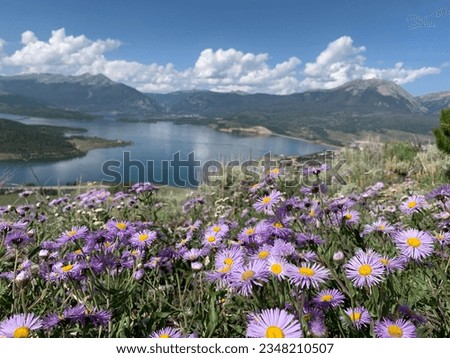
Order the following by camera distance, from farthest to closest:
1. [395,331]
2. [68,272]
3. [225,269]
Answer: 1. [68,272]
2. [225,269]
3. [395,331]

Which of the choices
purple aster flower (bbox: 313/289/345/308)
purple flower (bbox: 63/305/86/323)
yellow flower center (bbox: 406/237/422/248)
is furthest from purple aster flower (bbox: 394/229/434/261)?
purple flower (bbox: 63/305/86/323)

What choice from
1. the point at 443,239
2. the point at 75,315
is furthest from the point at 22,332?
the point at 443,239

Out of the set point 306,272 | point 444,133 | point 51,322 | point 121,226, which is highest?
point 444,133

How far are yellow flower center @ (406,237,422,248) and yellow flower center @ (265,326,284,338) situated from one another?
87 centimetres

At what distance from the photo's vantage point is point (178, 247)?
262 centimetres

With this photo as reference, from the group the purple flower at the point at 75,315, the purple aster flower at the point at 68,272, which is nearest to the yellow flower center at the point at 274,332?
the purple flower at the point at 75,315

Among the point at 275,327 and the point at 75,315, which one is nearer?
the point at 275,327

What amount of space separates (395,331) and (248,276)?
0.55m

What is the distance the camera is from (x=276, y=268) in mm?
1475

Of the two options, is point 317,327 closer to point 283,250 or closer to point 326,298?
point 326,298

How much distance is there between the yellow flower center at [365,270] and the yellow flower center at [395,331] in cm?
20

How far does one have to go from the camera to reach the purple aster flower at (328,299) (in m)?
1.52
